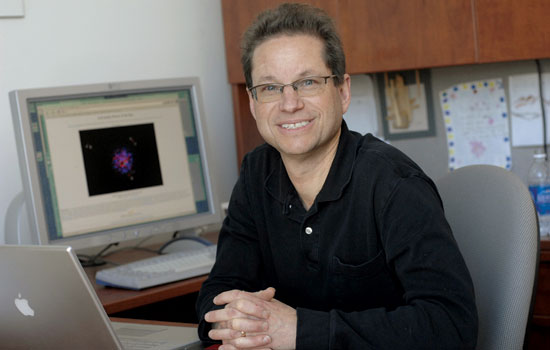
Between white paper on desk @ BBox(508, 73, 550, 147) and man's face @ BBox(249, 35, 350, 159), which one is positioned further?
white paper on desk @ BBox(508, 73, 550, 147)

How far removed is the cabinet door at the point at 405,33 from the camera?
2.17 meters

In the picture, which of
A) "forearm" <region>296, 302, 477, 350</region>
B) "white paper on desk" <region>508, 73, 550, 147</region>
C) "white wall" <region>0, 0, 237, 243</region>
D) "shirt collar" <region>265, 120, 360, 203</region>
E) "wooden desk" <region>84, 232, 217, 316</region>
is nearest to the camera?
"forearm" <region>296, 302, 477, 350</region>

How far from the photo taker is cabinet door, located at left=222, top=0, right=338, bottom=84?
2488 mm

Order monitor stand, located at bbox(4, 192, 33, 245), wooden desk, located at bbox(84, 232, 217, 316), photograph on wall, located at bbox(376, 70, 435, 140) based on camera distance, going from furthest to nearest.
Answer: photograph on wall, located at bbox(376, 70, 435, 140), monitor stand, located at bbox(4, 192, 33, 245), wooden desk, located at bbox(84, 232, 217, 316)

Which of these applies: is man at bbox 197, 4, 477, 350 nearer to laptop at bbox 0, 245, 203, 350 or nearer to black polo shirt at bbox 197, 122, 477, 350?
black polo shirt at bbox 197, 122, 477, 350

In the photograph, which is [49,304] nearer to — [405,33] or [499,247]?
[499,247]

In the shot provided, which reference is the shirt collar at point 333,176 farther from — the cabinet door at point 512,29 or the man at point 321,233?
the cabinet door at point 512,29

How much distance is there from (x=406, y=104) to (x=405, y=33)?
41 cm

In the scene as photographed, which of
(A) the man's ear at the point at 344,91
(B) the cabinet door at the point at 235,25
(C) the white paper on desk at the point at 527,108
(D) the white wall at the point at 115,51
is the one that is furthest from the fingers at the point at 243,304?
(C) the white paper on desk at the point at 527,108

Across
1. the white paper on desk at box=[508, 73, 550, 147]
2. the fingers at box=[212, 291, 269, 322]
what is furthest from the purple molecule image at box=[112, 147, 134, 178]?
the white paper on desk at box=[508, 73, 550, 147]

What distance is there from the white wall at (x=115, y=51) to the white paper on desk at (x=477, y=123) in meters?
0.82

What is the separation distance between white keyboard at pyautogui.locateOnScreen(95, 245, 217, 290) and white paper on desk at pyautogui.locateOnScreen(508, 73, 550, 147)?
45.0 inches

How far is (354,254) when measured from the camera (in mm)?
1352

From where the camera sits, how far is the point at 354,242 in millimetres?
1347
